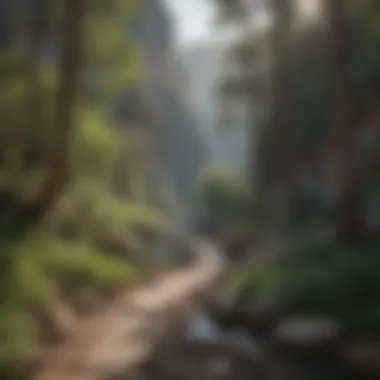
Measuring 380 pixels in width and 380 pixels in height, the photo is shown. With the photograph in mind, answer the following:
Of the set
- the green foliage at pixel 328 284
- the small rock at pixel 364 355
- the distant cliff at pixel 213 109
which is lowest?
the small rock at pixel 364 355

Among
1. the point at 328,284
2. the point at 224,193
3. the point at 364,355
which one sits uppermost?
the point at 224,193

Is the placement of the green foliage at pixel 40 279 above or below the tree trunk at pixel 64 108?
below

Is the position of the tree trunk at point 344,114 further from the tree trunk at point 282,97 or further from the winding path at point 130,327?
the winding path at point 130,327

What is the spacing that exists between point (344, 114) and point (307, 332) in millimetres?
451

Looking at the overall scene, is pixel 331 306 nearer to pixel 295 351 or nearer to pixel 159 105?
pixel 295 351

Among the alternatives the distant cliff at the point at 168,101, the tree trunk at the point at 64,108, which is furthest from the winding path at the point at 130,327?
the tree trunk at the point at 64,108

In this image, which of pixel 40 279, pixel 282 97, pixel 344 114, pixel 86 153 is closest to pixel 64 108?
pixel 86 153

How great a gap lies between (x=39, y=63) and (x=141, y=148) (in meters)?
0.27

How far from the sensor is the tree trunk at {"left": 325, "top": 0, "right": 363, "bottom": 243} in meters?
1.47

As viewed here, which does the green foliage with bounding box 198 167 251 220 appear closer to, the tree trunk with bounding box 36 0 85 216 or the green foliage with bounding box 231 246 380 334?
the green foliage with bounding box 231 246 380 334

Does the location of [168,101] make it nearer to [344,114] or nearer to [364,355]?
[344,114]

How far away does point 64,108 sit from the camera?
145cm

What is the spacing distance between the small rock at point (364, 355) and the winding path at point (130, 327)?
0.30 metres

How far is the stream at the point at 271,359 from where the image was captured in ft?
4.45
